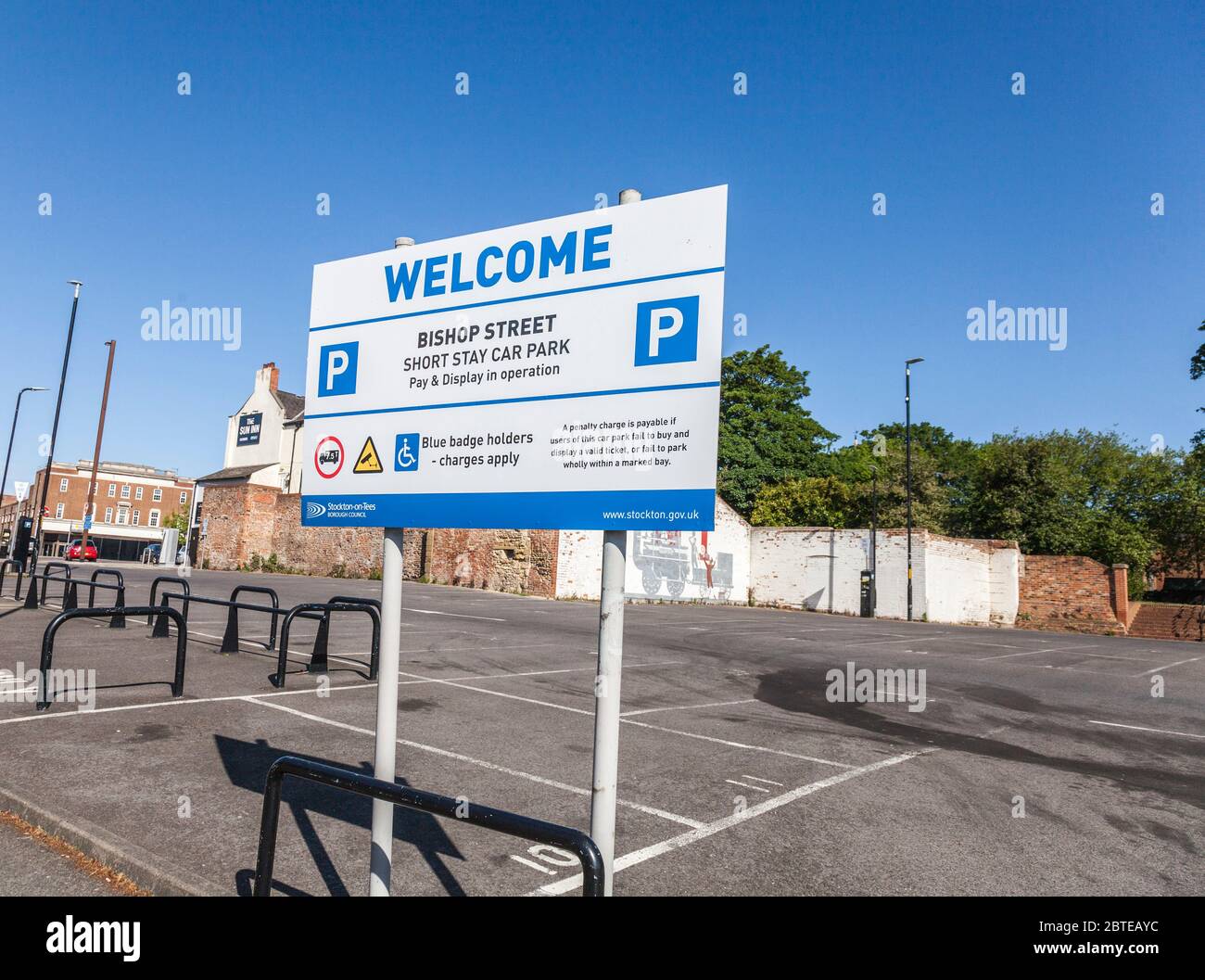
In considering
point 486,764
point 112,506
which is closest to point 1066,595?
point 486,764

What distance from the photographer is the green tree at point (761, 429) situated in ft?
157

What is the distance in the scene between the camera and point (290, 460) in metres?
51.3

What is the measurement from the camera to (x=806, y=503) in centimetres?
4478

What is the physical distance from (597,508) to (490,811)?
98 cm

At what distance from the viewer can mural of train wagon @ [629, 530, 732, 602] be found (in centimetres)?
3293

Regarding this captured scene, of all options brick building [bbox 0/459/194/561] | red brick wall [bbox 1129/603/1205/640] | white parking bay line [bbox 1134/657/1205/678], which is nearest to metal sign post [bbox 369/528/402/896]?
white parking bay line [bbox 1134/657/1205/678]

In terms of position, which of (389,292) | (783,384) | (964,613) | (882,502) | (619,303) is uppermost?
A: (783,384)

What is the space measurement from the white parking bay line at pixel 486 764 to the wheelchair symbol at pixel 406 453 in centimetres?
291

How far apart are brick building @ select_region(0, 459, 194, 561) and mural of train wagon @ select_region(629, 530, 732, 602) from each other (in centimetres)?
6579

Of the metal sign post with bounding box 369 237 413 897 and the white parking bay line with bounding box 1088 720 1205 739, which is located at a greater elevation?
the metal sign post with bounding box 369 237 413 897

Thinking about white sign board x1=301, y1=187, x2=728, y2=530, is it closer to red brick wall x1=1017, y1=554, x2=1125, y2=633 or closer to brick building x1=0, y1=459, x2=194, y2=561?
red brick wall x1=1017, y1=554, x2=1125, y2=633
